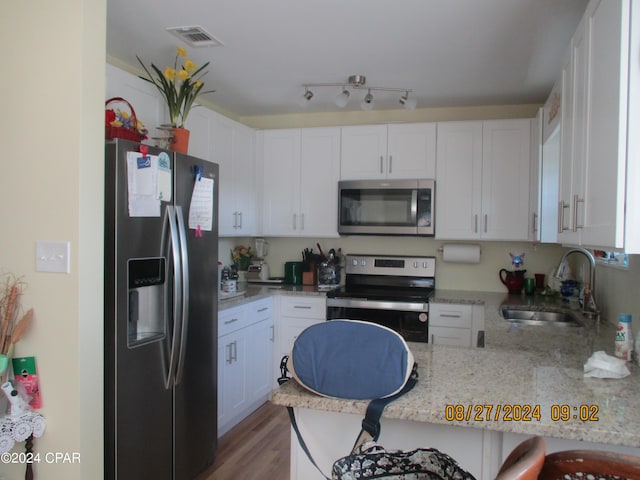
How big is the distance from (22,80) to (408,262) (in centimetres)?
298

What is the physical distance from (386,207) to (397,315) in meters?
0.86

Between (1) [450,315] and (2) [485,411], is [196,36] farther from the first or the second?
A: (1) [450,315]

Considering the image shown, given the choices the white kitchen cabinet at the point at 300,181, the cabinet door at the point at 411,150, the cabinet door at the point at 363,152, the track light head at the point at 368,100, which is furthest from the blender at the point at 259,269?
the track light head at the point at 368,100

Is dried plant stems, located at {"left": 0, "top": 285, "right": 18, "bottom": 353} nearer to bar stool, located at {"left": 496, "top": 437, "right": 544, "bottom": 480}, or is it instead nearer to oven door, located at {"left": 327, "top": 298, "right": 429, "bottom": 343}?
bar stool, located at {"left": 496, "top": 437, "right": 544, "bottom": 480}

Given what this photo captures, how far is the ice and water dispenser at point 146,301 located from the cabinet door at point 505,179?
2.49 meters

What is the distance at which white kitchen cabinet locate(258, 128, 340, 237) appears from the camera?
3.96 m

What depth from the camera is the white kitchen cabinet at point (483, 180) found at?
3568mm

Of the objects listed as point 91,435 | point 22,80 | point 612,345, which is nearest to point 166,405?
point 91,435

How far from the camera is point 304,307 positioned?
147 inches

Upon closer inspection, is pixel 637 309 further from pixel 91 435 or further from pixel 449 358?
pixel 91 435

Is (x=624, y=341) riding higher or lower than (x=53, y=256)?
lower

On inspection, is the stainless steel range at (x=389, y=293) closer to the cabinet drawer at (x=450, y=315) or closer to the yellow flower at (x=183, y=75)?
the cabinet drawer at (x=450, y=315)

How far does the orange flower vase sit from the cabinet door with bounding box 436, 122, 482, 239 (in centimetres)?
201

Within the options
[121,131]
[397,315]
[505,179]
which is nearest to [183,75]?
[121,131]
